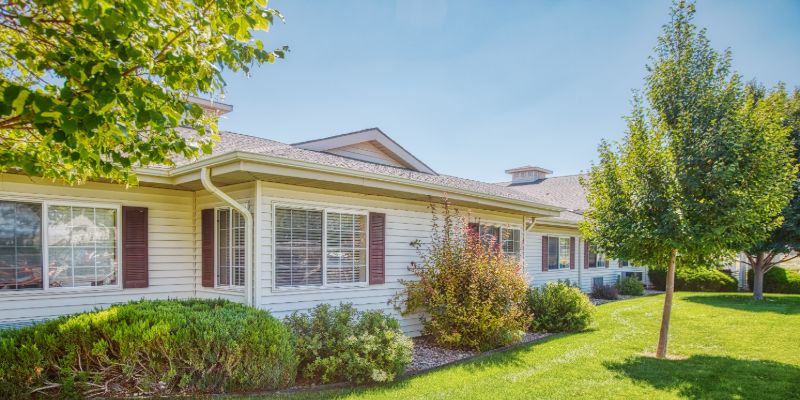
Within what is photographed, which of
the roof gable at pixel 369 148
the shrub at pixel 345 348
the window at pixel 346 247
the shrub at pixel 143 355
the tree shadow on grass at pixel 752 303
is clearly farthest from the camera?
the tree shadow on grass at pixel 752 303

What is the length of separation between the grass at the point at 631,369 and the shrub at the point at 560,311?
1.21 ft

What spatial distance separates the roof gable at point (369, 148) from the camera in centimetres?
978

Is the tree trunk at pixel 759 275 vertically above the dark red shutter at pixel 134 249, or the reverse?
the dark red shutter at pixel 134 249

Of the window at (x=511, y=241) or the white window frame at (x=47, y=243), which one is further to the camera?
the window at (x=511, y=241)

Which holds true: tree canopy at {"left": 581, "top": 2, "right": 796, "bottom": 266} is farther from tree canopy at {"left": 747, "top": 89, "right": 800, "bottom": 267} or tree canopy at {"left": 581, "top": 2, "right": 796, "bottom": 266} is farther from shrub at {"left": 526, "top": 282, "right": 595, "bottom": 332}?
tree canopy at {"left": 747, "top": 89, "right": 800, "bottom": 267}

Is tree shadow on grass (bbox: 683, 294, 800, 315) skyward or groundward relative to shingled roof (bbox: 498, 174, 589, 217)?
groundward

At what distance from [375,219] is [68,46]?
6094 mm

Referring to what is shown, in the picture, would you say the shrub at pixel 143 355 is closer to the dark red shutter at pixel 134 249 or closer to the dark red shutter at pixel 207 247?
the dark red shutter at pixel 134 249

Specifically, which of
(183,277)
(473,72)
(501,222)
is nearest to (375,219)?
(183,277)

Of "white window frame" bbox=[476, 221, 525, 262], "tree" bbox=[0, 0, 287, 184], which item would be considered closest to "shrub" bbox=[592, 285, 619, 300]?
"white window frame" bbox=[476, 221, 525, 262]

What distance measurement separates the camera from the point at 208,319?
5.26 meters

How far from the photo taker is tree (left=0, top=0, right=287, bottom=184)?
2.38 meters

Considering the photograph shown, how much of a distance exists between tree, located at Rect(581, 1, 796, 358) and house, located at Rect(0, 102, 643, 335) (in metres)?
2.92

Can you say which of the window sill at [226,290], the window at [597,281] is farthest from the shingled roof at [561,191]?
the window sill at [226,290]
